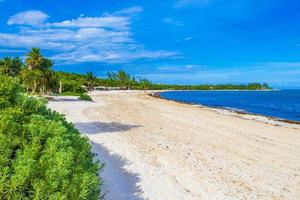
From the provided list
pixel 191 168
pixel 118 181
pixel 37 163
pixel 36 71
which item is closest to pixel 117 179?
pixel 118 181

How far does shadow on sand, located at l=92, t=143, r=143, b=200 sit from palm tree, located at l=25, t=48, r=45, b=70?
5149 centimetres

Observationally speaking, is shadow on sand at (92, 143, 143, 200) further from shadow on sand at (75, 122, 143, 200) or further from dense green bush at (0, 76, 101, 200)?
dense green bush at (0, 76, 101, 200)

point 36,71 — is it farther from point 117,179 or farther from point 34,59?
point 117,179

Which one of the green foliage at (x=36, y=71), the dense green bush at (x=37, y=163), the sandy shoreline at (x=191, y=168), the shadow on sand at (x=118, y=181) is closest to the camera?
the dense green bush at (x=37, y=163)

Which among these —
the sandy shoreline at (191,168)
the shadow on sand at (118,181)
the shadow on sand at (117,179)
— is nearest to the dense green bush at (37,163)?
the shadow on sand at (117,179)

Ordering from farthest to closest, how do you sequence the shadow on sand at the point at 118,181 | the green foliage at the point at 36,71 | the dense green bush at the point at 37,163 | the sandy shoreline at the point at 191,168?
the green foliage at the point at 36,71 < the sandy shoreline at the point at 191,168 < the shadow on sand at the point at 118,181 < the dense green bush at the point at 37,163

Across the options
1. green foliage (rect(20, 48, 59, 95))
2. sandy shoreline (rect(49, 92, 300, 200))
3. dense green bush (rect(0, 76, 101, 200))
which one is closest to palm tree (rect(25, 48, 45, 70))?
green foliage (rect(20, 48, 59, 95))

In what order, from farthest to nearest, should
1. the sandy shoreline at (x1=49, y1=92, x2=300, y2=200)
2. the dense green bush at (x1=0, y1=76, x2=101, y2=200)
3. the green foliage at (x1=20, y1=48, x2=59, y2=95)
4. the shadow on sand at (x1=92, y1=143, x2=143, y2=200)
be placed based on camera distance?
the green foliage at (x1=20, y1=48, x2=59, y2=95), the sandy shoreline at (x1=49, y1=92, x2=300, y2=200), the shadow on sand at (x1=92, y1=143, x2=143, y2=200), the dense green bush at (x1=0, y1=76, x2=101, y2=200)

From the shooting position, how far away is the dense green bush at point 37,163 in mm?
4426

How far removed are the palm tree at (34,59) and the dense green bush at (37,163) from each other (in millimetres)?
57704

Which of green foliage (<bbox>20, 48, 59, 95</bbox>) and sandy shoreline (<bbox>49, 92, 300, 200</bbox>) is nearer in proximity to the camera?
sandy shoreline (<bbox>49, 92, 300, 200</bbox>)

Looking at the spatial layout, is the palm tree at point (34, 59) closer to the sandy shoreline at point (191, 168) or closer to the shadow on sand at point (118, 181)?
the sandy shoreline at point (191, 168)

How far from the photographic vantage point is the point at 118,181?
1023 cm

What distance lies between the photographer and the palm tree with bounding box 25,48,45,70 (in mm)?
60787
